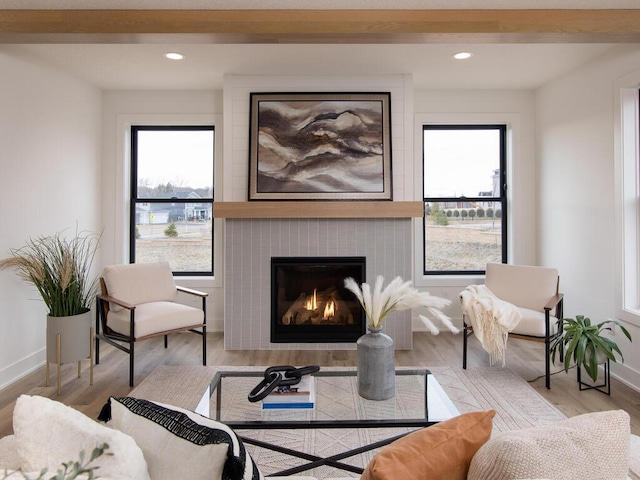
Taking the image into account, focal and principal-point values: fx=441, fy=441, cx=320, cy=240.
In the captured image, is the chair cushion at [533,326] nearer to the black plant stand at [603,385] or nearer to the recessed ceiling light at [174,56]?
the black plant stand at [603,385]

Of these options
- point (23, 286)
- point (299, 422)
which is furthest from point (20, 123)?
point (299, 422)

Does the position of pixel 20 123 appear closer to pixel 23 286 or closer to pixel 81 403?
pixel 23 286

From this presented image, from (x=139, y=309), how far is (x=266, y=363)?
3.65 ft

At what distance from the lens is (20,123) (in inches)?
135

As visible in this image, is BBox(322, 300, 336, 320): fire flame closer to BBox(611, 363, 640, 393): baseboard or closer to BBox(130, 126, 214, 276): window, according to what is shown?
BBox(130, 126, 214, 276): window

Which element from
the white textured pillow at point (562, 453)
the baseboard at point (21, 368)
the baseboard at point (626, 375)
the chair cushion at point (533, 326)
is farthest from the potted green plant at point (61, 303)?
the baseboard at point (626, 375)

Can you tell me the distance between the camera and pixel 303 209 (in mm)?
3967

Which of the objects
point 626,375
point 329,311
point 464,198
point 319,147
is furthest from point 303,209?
point 626,375

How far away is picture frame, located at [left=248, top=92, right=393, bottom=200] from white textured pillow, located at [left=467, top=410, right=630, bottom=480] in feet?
10.7

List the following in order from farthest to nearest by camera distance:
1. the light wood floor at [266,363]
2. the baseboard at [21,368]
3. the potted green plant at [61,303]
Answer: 1. the baseboard at [21,368]
2. the potted green plant at [61,303]
3. the light wood floor at [266,363]

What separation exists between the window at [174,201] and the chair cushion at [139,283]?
0.96 meters

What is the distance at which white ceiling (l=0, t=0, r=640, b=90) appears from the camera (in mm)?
3473

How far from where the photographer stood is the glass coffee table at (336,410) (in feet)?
6.03

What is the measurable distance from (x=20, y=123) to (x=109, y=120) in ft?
4.33
